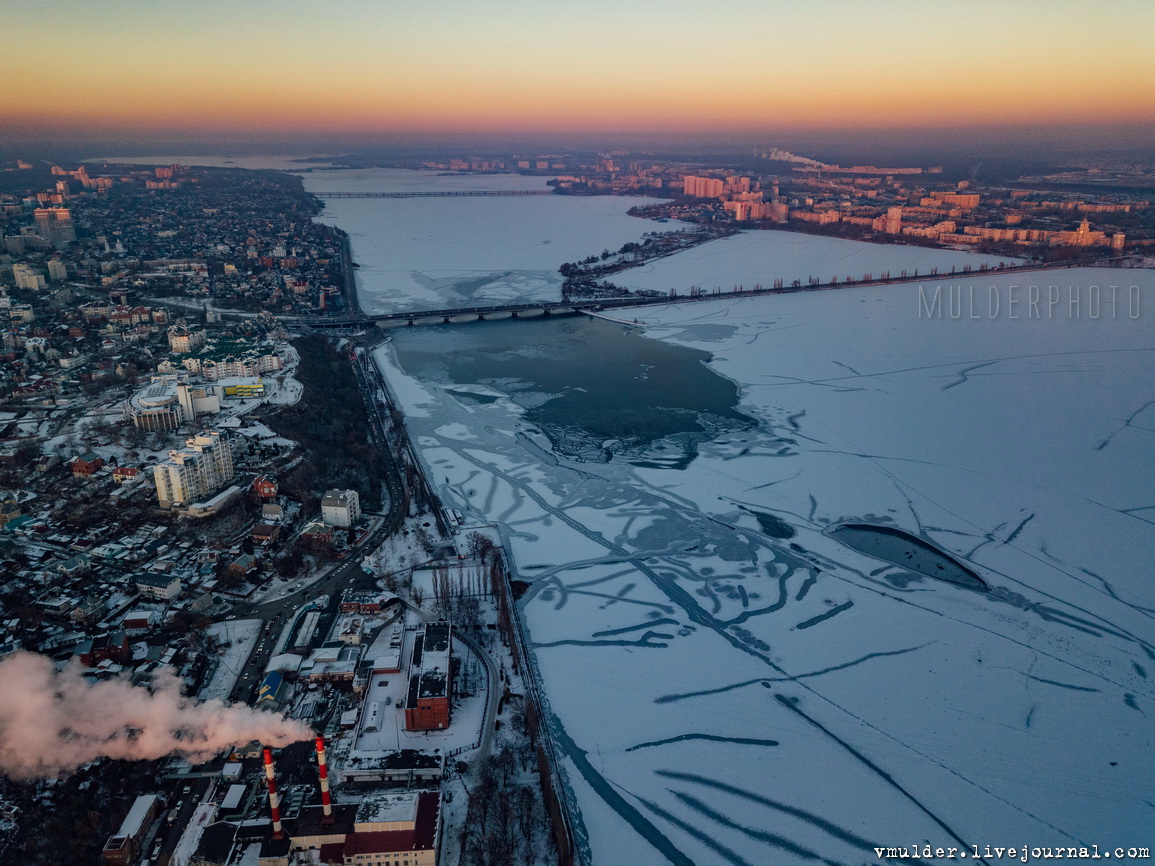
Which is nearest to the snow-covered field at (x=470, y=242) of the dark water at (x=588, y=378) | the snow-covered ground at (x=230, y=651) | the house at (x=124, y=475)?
the dark water at (x=588, y=378)

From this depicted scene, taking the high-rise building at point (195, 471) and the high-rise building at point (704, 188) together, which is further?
the high-rise building at point (704, 188)

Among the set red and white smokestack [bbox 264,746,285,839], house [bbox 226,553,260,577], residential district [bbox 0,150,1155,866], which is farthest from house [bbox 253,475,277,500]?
red and white smokestack [bbox 264,746,285,839]

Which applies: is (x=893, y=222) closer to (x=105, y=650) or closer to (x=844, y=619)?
(x=844, y=619)

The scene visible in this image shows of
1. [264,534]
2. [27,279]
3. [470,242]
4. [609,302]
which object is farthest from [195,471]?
[470,242]

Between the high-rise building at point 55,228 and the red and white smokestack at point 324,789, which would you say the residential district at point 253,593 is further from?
the high-rise building at point 55,228

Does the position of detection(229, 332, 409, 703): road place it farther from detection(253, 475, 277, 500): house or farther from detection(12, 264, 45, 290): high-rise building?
detection(12, 264, 45, 290): high-rise building

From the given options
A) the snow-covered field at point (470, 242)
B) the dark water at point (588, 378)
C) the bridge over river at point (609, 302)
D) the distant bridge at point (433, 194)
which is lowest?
the dark water at point (588, 378)

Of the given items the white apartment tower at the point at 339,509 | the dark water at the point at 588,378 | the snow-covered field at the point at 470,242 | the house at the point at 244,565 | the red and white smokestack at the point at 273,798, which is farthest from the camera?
the snow-covered field at the point at 470,242
